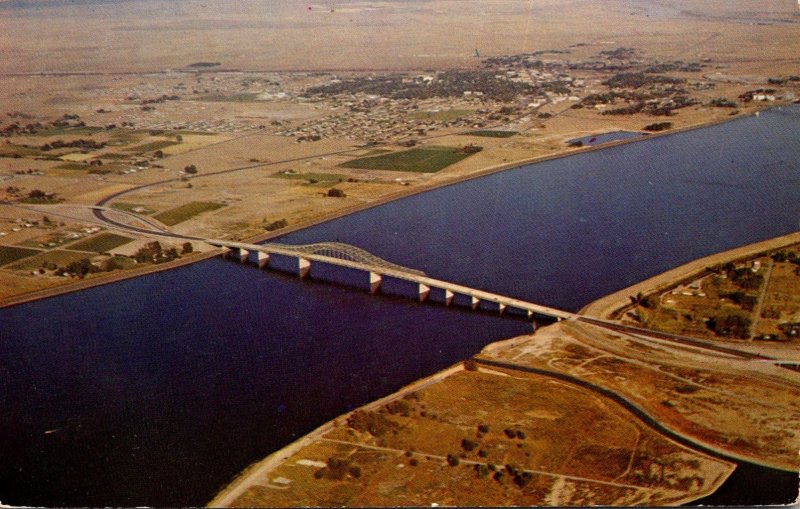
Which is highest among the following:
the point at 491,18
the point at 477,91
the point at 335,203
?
the point at 491,18

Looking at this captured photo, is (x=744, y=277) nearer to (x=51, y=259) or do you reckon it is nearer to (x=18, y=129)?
(x=51, y=259)

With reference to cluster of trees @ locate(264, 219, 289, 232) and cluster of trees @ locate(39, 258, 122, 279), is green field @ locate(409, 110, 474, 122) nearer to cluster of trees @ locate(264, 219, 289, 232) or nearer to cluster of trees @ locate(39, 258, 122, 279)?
cluster of trees @ locate(264, 219, 289, 232)

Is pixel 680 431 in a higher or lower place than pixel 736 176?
lower

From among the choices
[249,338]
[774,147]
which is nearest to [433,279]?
[249,338]

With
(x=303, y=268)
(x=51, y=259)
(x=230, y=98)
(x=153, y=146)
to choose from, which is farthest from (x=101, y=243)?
(x=230, y=98)

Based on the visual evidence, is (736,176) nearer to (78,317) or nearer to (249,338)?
(249,338)

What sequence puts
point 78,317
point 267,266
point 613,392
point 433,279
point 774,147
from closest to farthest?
point 613,392, point 78,317, point 433,279, point 267,266, point 774,147

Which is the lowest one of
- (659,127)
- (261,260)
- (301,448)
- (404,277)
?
(301,448)

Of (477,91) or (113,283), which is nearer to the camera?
(113,283)
